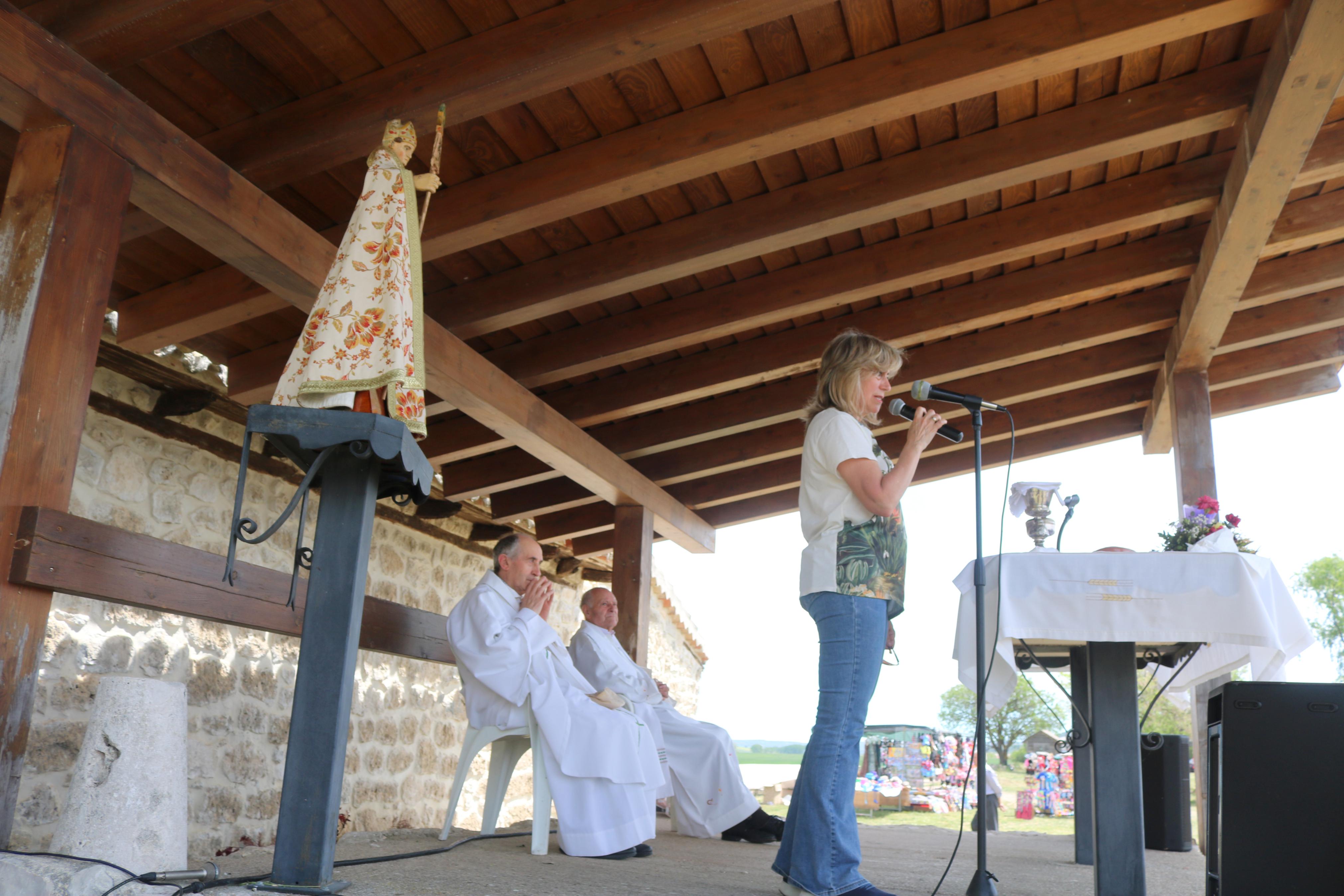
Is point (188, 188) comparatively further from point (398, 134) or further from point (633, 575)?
point (633, 575)

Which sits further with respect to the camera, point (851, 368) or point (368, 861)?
point (368, 861)

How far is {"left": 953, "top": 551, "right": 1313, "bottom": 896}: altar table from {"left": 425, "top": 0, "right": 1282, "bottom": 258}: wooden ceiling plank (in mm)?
1545

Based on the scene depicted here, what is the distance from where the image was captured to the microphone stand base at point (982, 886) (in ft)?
7.66

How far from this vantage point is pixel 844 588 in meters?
2.38

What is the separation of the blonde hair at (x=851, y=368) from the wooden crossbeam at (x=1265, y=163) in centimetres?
178

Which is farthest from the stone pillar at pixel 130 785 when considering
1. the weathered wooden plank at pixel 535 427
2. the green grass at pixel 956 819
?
the green grass at pixel 956 819

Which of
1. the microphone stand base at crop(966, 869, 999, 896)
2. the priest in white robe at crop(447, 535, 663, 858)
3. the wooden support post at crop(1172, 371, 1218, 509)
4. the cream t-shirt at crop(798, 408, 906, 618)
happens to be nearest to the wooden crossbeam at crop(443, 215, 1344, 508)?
the wooden support post at crop(1172, 371, 1218, 509)

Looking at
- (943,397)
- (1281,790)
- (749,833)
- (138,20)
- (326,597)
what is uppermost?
(138,20)

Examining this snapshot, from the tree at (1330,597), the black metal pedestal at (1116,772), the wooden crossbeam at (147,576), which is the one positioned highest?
the tree at (1330,597)

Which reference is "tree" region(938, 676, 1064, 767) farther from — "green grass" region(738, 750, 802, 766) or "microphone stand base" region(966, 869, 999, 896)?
"microphone stand base" region(966, 869, 999, 896)

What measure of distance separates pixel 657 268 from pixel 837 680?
86.8 inches

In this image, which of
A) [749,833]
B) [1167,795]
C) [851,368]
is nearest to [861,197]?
[851,368]

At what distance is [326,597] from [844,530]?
124 cm

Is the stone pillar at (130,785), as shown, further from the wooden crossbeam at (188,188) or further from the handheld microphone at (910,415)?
the handheld microphone at (910,415)
